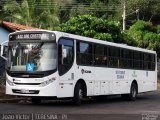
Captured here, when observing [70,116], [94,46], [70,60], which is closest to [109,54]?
[94,46]

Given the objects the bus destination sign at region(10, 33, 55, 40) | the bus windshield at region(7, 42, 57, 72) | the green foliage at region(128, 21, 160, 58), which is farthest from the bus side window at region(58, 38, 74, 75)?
the green foliage at region(128, 21, 160, 58)

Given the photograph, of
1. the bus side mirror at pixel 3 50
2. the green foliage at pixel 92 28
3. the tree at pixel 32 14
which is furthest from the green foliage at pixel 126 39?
the bus side mirror at pixel 3 50

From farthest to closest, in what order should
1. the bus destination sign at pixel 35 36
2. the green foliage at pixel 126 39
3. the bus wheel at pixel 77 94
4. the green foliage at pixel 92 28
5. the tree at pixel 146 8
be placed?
the tree at pixel 146 8 → the green foliage at pixel 126 39 → the green foliage at pixel 92 28 → the bus wheel at pixel 77 94 → the bus destination sign at pixel 35 36

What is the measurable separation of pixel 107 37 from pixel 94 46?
48.6 feet

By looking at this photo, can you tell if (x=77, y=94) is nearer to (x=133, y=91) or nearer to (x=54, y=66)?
(x=54, y=66)

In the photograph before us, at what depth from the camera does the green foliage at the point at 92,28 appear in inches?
1416

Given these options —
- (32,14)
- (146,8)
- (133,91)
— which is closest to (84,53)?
(133,91)

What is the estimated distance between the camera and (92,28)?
121 feet

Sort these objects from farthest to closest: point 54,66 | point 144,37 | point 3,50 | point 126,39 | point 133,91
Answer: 1. point 144,37
2. point 126,39
3. point 133,91
4. point 3,50
5. point 54,66

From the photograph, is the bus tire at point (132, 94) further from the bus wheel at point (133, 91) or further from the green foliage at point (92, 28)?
the green foliage at point (92, 28)

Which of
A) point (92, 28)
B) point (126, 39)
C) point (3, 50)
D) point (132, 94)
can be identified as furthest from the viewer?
point (126, 39)

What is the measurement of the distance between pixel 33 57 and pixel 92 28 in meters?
18.9

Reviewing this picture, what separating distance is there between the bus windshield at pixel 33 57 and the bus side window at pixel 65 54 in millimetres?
273

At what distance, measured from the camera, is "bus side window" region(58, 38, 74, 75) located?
60.7 feet
